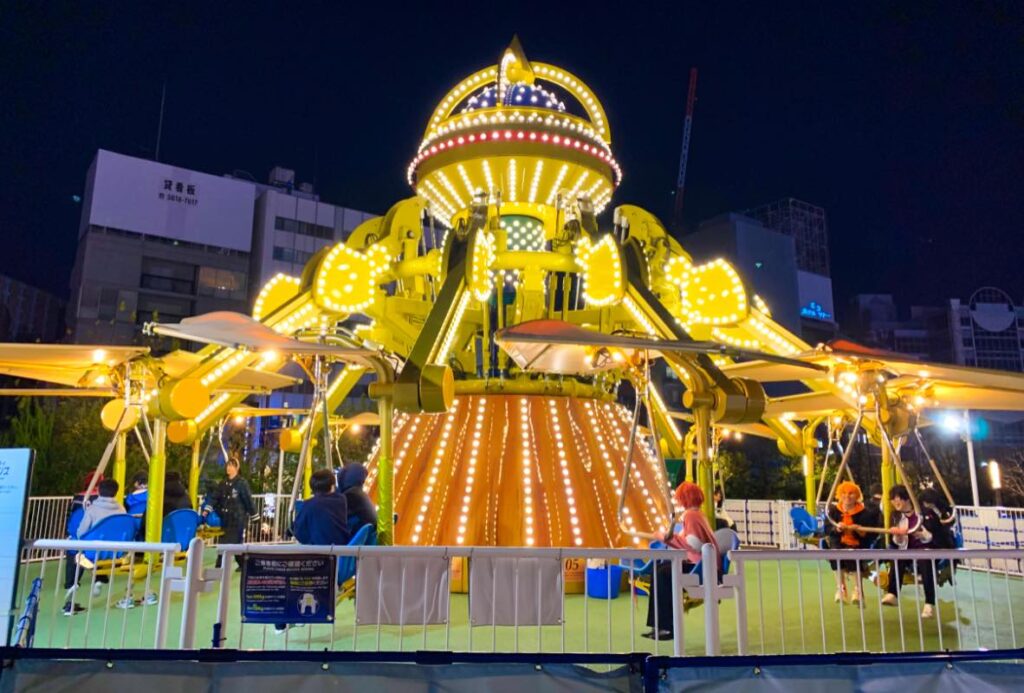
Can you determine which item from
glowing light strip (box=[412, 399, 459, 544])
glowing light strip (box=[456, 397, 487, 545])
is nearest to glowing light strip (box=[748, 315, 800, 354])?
glowing light strip (box=[456, 397, 487, 545])

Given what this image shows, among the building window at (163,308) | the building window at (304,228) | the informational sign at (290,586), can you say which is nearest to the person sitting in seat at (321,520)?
the informational sign at (290,586)

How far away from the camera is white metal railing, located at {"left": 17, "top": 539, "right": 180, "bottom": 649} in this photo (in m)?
4.69

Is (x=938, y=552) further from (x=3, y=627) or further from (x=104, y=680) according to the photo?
(x=3, y=627)

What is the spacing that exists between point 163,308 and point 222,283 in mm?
3807

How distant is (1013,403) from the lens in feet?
33.9

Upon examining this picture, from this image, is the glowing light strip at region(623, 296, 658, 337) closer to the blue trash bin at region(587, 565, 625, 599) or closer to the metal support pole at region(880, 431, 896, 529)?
the blue trash bin at region(587, 565, 625, 599)

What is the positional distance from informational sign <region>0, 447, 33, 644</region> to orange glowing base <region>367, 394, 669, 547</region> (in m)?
5.33

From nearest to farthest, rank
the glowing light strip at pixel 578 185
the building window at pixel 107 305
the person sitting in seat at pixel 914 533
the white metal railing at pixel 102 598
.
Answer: the white metal railing at pixel 102 598 < the person sitting in seat at pixel 914 533 < the glowing light strip at pixel 578 185 < the building window at pixel 107 305

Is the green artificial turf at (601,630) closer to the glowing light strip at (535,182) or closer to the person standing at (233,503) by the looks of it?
the person standing at (233,503)

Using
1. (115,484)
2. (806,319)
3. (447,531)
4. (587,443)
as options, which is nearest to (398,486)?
(447,531)

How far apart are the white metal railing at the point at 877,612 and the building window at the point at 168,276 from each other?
41077mm

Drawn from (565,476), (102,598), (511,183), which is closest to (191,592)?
(102,598)

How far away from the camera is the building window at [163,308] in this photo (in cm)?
4222

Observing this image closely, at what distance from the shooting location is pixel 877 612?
349 inches
